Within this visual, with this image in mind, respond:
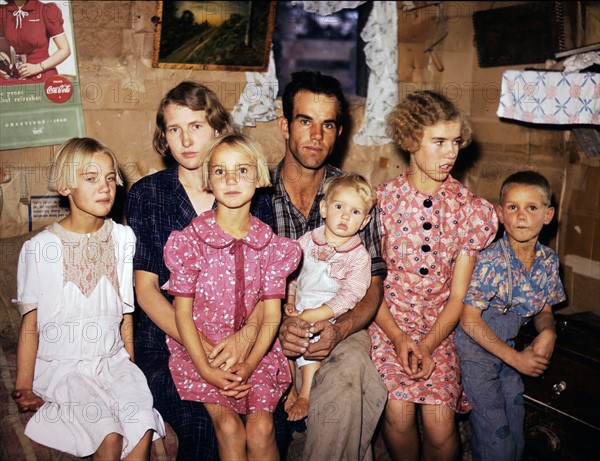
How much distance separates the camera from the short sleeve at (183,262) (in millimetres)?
2496

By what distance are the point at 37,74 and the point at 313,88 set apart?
1584mm

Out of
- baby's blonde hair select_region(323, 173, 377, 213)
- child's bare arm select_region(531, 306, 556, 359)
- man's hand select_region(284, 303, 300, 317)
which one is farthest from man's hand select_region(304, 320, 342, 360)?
child's bare arm select_region(531, 306, 556, 359)

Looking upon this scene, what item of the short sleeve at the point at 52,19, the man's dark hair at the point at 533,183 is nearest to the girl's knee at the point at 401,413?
the man's dark hair at the point at 533,183

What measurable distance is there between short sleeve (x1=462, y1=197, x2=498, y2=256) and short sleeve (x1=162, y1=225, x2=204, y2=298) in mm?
1302

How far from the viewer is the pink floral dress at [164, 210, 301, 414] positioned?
8.22 feet

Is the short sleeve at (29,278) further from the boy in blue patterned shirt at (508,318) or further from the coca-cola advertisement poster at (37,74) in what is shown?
the boy in blue patterned shirt at (508,318)

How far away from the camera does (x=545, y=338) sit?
116 inches

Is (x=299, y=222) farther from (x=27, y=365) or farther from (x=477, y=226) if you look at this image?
(x=27, y=365)

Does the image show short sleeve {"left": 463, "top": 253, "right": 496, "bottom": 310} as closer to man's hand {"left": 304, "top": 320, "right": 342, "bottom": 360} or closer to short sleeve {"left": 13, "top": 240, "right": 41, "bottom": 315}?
man's hand {"left": 304, "top": 320, "right": 342, "bottom": 360}

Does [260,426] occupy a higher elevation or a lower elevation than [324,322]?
lower

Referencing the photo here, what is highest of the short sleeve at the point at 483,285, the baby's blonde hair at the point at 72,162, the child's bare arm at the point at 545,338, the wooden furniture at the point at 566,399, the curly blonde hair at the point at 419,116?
the curly blonde hair at the point at 419,116

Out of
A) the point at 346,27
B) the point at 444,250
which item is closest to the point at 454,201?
the point at 444,250

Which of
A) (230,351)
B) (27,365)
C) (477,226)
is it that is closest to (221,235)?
(230,351)

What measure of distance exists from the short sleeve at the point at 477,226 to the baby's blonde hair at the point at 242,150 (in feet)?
3.44
